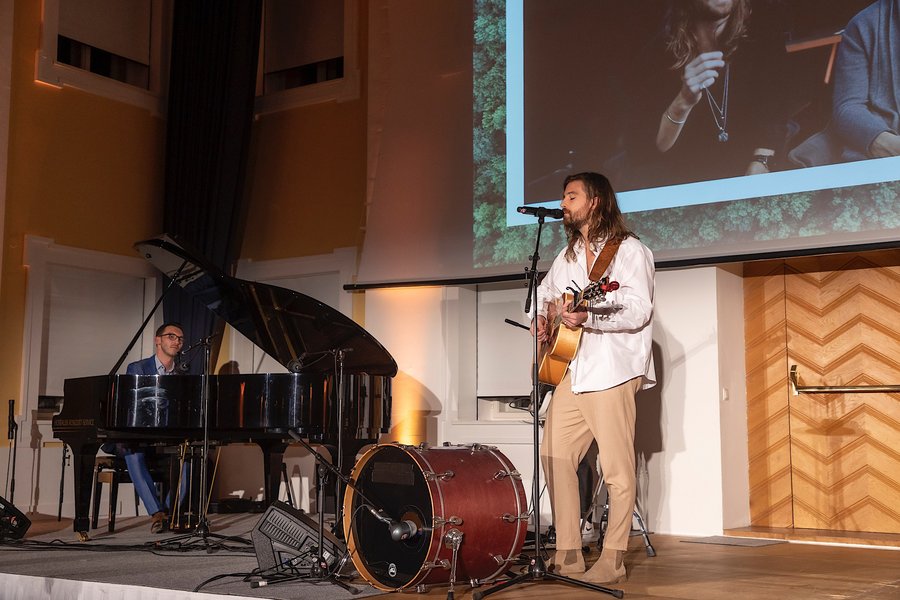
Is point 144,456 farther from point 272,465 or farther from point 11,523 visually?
point 11,523

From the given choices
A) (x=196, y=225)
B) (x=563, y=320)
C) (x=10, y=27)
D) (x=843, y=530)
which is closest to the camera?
(x=563, y=320)

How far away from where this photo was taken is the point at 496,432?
22.9ft

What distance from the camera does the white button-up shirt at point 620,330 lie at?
12.1 ft

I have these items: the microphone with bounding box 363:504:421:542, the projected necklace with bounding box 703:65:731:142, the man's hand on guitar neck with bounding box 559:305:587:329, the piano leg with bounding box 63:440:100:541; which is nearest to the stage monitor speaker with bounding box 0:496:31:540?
the piano leg with bounding box 63:440:100:541

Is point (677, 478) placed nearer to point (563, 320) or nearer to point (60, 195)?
point (563, 320)

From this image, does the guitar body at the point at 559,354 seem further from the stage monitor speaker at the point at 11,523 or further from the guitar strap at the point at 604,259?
the stage monitor speaker at the point at 11,523

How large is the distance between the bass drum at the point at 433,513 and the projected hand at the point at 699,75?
10.2 ft

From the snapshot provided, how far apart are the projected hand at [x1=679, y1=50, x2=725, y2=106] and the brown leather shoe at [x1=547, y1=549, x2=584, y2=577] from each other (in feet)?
10.8

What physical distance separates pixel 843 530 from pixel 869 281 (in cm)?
158

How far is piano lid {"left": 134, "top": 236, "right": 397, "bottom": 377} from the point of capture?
17.4 feet

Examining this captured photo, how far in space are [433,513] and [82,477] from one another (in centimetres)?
299

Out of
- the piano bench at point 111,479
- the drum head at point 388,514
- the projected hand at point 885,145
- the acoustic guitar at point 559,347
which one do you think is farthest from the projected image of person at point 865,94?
the piano bench at point 111,479

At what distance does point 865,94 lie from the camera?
5398 millimetres

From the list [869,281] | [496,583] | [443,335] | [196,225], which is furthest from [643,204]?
[196,225]
